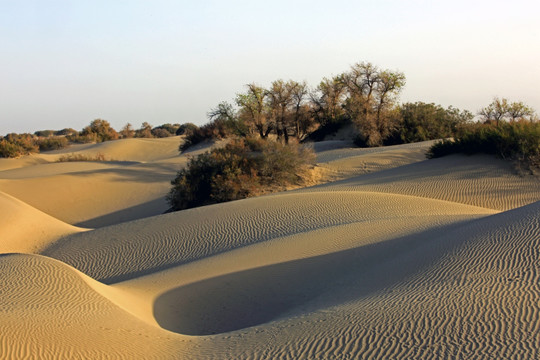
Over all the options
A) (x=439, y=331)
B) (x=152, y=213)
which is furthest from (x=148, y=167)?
(x=439, y=331)

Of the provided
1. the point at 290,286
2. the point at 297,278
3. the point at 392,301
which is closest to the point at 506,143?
the point at 297,278

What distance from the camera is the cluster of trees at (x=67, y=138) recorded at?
37.2 metres

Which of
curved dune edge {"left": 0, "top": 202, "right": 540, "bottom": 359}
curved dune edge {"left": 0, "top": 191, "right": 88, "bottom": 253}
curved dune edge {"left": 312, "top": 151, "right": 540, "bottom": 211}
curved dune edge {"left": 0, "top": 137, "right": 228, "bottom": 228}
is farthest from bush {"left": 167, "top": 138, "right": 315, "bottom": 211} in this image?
curved dune edge {"left": 0, "top": 202, "right": 540, "bottom": 359}

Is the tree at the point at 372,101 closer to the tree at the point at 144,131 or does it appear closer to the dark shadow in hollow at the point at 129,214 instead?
the dark shadow in hollow at the point at 129,214

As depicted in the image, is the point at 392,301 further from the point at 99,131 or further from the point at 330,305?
the point at 99,131

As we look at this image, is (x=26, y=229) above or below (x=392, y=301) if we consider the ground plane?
above

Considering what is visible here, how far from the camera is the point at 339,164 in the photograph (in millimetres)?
25078

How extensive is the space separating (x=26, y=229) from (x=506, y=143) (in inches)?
637

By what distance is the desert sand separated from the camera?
16.6 feet

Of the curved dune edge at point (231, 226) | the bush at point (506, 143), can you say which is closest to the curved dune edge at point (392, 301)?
the curved dune edge at point (231, 226)

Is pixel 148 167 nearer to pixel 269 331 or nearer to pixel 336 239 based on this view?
pixel 336 239

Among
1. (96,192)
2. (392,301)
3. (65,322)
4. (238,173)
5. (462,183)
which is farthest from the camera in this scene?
(96,192)

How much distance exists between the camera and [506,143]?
62.5 feet

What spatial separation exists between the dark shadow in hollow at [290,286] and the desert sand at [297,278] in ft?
0.12
